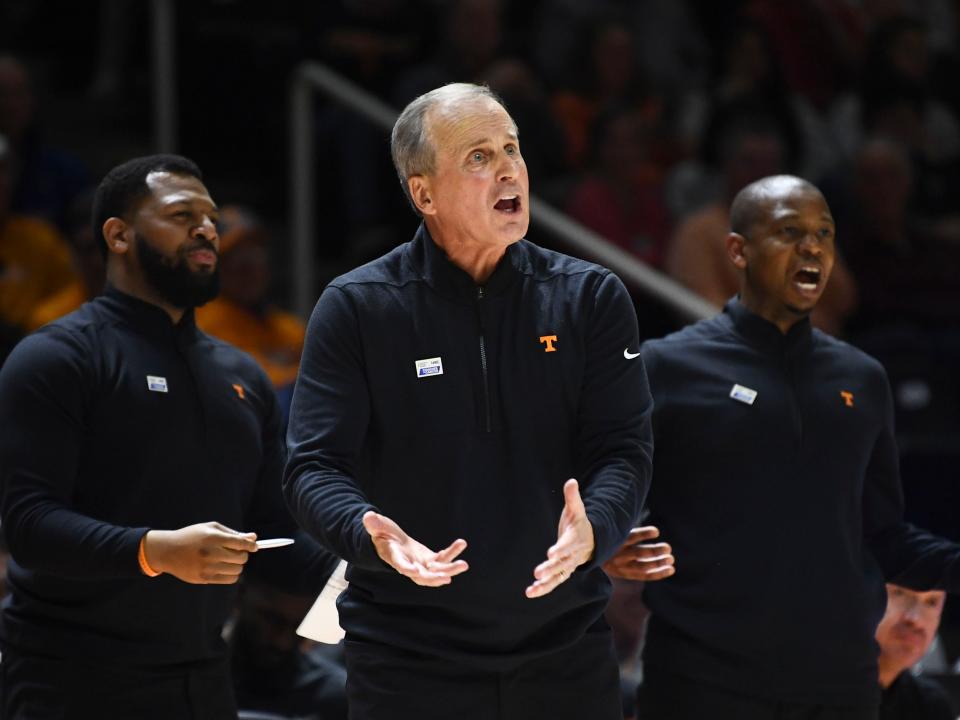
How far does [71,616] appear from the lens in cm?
328

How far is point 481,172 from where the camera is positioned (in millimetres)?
2818

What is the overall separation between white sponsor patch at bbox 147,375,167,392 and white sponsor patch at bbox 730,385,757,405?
1.22 meters

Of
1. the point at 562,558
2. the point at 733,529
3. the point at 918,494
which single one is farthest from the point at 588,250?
the point at 562,558

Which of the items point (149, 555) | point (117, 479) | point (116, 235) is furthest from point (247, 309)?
point (149, 555)

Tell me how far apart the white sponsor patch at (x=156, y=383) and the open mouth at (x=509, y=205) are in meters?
0.96

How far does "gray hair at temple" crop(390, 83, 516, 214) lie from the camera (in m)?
2.84

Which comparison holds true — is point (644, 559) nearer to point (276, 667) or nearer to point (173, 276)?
point (173, 276)

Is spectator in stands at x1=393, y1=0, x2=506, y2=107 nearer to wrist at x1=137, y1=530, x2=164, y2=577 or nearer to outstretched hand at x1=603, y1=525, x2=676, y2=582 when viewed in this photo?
outstretched hand at x1=603, y1=525, x2=676, y2=582

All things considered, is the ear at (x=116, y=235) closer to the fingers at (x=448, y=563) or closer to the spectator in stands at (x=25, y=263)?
the fingers at (x=448, y=563)

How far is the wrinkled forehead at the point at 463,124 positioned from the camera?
2.82 meters

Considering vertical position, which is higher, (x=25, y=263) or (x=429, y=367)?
(x=25, y=263)

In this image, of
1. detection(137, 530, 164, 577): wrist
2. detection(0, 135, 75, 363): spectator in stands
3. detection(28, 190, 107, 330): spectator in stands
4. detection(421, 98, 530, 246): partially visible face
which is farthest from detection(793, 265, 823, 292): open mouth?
detection(0, 135, 75, 363): spectator in stands

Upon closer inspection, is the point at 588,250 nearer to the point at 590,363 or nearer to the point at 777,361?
the point at 777,361

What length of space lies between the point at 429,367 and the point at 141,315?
3.18 feet
